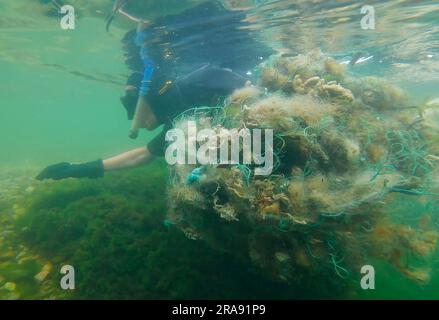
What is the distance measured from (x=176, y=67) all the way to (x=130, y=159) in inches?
214

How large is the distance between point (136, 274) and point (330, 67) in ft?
16.9

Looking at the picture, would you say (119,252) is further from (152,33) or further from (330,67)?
(152,33)

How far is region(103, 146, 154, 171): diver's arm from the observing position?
32.6 ft

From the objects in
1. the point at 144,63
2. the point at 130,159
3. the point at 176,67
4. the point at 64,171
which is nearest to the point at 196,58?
the point at 176,67

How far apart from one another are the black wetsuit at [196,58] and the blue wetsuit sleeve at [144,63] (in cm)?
12

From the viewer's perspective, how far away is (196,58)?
1266 cm

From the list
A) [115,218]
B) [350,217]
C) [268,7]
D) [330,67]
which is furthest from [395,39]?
[115,218]

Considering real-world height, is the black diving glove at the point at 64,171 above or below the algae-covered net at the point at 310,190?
above

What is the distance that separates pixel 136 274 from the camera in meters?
5.48

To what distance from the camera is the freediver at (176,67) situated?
7355 millimetres

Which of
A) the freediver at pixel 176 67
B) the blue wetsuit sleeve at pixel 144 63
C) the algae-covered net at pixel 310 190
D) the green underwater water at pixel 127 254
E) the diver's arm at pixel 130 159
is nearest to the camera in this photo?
the algae-covered net at pixel 310 190

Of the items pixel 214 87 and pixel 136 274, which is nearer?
pixel 136 274

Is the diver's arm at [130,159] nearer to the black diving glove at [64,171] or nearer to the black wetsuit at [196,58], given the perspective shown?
the black wetsuit at [196,58]

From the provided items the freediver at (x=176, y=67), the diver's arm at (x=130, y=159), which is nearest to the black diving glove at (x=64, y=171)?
the freediver at (x=176, y=67)
